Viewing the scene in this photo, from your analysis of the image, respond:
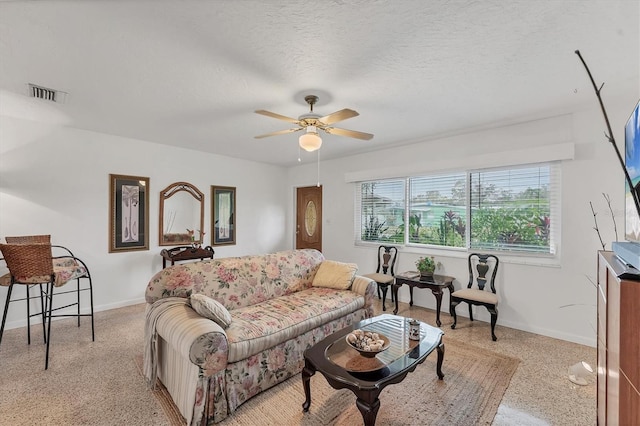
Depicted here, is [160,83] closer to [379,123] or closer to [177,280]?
[177,280]

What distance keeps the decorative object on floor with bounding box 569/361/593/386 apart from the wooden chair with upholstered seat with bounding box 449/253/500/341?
723 mm

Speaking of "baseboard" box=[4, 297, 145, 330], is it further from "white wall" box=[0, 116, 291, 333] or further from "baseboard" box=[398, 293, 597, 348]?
"baseboard" box=[398, 293, 597, 348]

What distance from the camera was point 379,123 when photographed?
135 inches

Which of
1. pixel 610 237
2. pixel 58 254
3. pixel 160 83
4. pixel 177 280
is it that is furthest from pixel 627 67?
pixel 58 254

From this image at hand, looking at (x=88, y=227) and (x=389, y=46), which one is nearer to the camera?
(x=389, y=46)

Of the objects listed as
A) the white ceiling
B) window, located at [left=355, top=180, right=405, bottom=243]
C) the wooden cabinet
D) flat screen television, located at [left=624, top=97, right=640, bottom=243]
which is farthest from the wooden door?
the wooden cabinet

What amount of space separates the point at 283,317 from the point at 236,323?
0.40 m

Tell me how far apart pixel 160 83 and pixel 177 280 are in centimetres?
174

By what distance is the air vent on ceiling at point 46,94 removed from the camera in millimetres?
2477

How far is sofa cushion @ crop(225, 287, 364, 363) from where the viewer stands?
203cm

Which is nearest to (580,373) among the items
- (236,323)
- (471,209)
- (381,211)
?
(471,209)

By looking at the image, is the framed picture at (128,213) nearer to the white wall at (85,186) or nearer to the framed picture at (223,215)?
the white wall at (85,186)

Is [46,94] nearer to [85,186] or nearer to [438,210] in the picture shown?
[85,186]

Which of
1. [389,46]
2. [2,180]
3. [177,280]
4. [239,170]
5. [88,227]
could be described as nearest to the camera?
[389,46]
